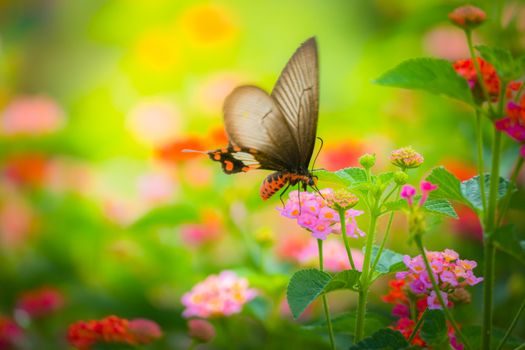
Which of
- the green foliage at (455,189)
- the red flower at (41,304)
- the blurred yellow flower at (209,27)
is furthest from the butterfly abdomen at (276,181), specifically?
the blurred yellow flower at (209,27)

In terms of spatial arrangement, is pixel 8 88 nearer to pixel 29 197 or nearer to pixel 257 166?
pixel 29 197

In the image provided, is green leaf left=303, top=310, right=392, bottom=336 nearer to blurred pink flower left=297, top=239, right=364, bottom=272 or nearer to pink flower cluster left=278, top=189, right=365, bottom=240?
pink flower cluster left=278, top=189, right=365, bottom=240

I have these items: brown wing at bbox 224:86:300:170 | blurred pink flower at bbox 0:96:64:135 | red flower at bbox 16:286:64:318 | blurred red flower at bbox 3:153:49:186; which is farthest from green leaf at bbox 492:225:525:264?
blurred pink flower at bbox 0:96:64:135

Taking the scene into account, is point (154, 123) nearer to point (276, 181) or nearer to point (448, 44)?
point (448, 44)

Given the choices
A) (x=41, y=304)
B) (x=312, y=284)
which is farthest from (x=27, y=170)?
(x=312, y=284)

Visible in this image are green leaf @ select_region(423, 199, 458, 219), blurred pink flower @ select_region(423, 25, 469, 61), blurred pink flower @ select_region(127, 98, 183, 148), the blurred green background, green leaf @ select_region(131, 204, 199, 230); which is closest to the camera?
green leaf @ select_region(423, 199, 458, 219)

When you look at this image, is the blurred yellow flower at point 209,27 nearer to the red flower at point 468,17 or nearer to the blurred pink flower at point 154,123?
the blurred pink flower at point 154,123

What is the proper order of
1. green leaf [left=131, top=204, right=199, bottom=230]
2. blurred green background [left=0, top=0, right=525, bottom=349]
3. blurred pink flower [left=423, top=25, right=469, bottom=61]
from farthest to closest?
blurred pink flower [left=423, top=25, right=469, bottom=61] → blurred green background [left=0, top=0, right=525, bottom=349] → green leaf [left=131, top=204, right=199, bottom=230]

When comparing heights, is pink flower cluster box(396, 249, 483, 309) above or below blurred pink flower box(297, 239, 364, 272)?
above
